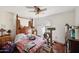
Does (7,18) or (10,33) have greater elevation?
(7,18)

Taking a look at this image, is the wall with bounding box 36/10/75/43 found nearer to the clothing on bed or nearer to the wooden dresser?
the clothing on bed

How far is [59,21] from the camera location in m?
2.15

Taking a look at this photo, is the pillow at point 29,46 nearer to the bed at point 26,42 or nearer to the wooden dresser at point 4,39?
the bed at point 26,42

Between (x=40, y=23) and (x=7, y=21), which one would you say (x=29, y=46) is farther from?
(x=7, y=21)

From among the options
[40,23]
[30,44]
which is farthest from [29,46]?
[40,23]

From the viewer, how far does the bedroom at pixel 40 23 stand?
215 centimetres

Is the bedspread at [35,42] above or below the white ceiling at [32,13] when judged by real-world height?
below

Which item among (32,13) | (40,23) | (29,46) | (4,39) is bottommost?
(29,46)

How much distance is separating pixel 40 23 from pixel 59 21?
0.91ft

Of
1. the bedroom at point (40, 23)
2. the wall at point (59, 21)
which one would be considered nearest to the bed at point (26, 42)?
the bedroom at point (40, 23)
